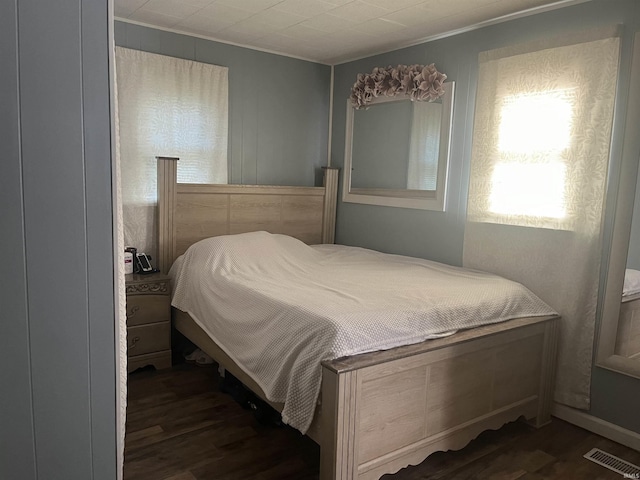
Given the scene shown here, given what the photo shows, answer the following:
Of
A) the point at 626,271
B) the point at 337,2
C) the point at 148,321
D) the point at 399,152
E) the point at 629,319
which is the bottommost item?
the point at 148,321

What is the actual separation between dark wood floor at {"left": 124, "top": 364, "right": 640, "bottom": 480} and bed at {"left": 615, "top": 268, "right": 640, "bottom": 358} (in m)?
0.50

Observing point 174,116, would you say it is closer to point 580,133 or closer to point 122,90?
point 122,90

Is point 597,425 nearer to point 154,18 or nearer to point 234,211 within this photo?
point 234,211

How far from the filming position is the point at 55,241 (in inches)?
47.9

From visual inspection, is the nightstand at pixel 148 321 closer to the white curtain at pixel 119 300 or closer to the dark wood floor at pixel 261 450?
the dark wood floor at pixel 261 450

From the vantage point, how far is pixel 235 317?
2596 millimetres

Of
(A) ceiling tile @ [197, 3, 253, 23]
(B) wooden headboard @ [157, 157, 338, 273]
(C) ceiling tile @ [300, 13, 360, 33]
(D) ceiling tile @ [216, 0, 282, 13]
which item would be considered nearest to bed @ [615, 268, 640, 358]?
(C) ceiling tile @ [300, 13, 360, 33]

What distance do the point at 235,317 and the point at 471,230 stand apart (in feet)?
5.41

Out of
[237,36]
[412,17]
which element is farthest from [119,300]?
[237,36]

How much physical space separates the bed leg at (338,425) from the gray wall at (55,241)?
843 millimetres

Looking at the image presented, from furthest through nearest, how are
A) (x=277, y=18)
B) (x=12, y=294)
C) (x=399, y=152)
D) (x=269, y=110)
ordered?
(x=269, y=110) < (x=399, y=152) < (x=277, y=18) < (x=12, y=294)

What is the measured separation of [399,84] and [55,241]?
300 cm

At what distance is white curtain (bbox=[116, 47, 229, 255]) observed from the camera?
3361 mm

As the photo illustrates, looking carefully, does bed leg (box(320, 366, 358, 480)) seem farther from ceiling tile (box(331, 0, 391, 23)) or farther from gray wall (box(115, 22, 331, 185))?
gray wall (box(115, 22, 331, 185))
